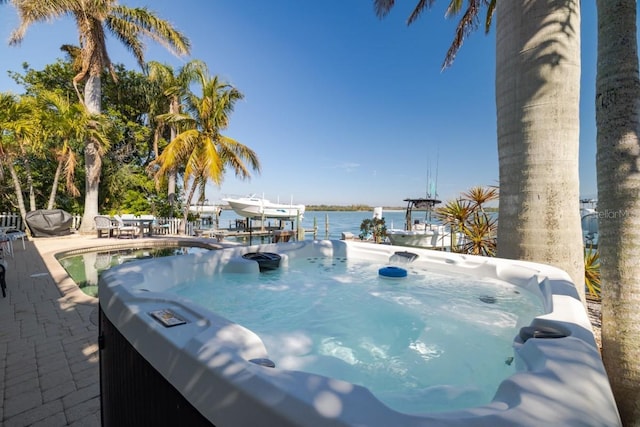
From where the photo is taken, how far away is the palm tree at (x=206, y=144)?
34.0 feet

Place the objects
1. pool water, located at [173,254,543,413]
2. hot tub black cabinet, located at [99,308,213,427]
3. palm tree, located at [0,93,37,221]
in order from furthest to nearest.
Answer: palm tree, located at [0,93,37,221], pool water, located at [173,254,543,413], hot tub black cabinet, located at [99,308,213,427]

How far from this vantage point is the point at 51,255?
6.17 m

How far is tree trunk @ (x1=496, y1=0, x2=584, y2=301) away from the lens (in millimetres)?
2676

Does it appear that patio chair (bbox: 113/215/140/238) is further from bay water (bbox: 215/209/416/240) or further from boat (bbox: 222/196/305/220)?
boat (bbox: 222/196/305/220)

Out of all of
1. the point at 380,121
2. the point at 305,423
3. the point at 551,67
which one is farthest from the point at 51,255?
the point at 380,121

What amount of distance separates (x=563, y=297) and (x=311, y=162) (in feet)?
66.4

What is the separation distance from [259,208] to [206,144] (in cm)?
673

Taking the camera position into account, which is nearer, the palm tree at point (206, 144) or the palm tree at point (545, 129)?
the palm tree at point (545, 129)

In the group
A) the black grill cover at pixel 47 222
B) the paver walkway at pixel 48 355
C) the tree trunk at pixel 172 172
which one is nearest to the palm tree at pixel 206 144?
the tree trunk at pixel 172 172

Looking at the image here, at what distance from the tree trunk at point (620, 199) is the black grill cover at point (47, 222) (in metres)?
12.2

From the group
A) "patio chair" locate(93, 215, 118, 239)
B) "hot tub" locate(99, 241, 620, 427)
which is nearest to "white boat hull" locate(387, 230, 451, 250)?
"hot tub" locate(99, 241, 620, 427)

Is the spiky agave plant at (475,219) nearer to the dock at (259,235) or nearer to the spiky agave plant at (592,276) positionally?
the spiky agave plant at (592,276)

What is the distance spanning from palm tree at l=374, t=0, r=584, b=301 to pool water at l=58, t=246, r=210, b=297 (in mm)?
4629

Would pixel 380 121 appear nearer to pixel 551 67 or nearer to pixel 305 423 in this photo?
pixel 551 67
